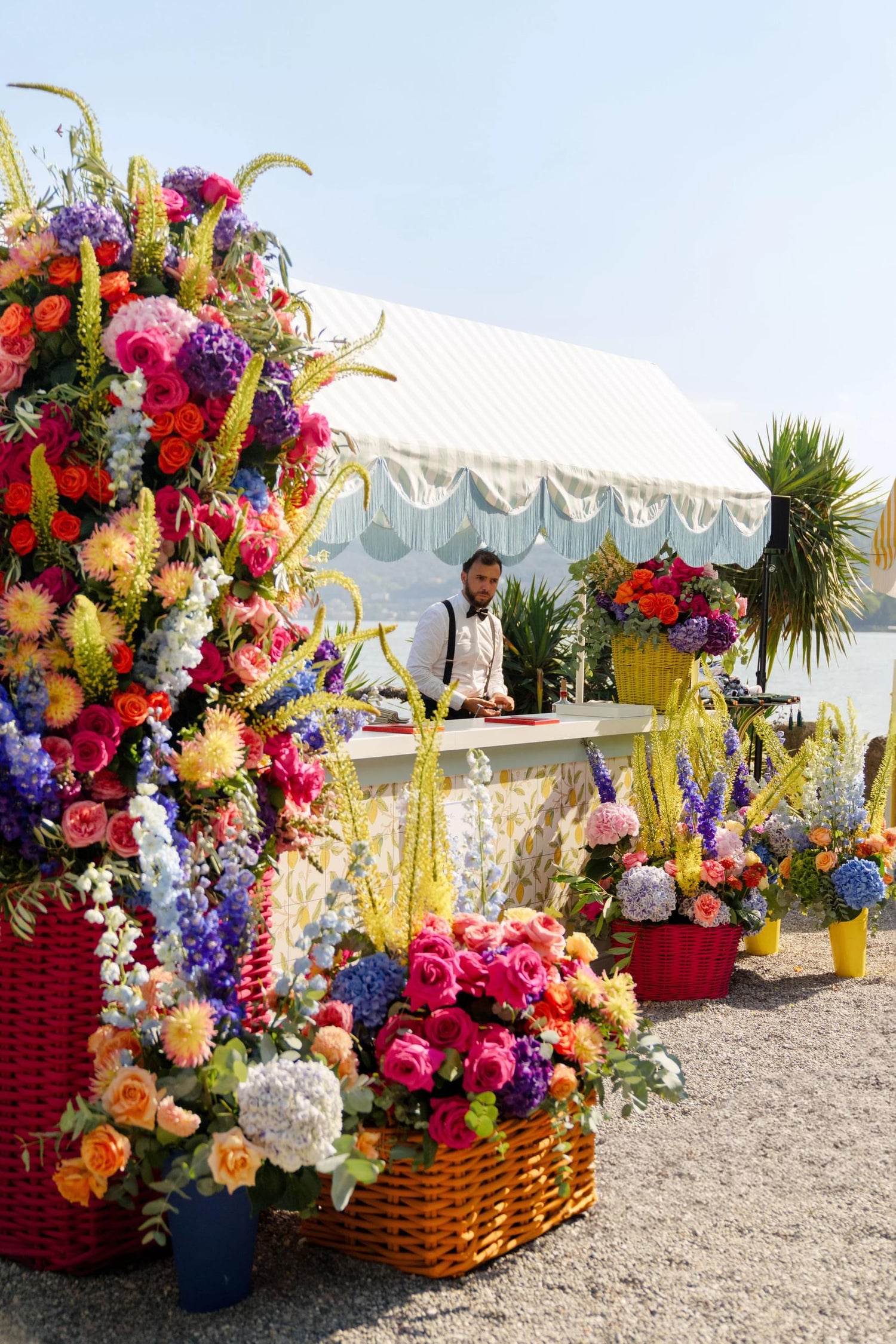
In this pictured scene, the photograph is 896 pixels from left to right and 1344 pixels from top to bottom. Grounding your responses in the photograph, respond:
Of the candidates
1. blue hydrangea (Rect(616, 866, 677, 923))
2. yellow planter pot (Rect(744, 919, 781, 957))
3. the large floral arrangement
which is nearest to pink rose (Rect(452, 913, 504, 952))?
blue hydrangea (Rect(616, 866, 677, 923))

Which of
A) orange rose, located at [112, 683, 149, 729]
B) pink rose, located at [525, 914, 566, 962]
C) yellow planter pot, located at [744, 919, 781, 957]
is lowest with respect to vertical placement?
yellow planter pot, located at [744, 919, 781, 957]

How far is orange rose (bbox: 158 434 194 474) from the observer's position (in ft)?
8.88

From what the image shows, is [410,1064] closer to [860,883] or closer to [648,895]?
[648,895]

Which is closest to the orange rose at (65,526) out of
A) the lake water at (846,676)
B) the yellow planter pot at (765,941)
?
the lake water at (846,676)

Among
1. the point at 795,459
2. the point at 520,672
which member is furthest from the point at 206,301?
the point at 795,459

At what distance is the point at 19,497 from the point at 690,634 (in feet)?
14.0

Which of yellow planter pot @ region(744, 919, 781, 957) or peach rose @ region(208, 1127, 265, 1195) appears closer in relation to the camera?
peach rose @ region(208, 1127, 265, 1195)

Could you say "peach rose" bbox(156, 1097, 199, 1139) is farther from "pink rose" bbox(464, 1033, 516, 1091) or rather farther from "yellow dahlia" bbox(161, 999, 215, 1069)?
"pink rose" bbox(464, 1033, 516, 1091)

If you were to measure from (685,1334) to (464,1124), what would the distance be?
24.0 inches


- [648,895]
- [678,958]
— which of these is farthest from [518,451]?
[678,958]

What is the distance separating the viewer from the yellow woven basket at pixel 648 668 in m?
6.60

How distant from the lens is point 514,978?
2.79 m

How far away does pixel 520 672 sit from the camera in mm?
11641

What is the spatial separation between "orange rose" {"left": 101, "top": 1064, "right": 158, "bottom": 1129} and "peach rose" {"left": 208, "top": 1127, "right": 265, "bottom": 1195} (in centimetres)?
15
